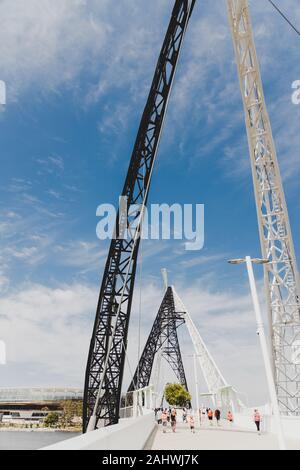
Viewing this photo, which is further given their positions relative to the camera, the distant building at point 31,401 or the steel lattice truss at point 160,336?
the distant building at point 31,401

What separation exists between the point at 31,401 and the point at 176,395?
243 feet

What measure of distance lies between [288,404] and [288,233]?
39.2 ft

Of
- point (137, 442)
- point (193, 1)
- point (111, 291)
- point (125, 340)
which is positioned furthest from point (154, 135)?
point (137, 442)

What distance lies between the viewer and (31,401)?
133250 millimetres

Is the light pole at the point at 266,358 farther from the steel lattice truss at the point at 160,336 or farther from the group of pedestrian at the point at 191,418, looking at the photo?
the steel lattice truss at the point at 160,336

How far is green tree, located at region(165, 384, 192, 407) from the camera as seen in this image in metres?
77.9

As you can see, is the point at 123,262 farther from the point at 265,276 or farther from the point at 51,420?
the point at 51,420

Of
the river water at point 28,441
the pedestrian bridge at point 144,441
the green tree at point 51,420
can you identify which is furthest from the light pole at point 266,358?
the green tree at point 51,420

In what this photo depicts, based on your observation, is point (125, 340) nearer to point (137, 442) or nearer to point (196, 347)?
point (137, 442)

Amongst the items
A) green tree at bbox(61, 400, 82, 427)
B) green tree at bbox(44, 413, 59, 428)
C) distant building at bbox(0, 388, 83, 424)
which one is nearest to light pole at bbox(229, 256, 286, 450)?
green tree at bbox(44, 413, 59, 428)

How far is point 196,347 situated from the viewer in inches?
2643

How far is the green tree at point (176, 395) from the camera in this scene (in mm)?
→ 77938

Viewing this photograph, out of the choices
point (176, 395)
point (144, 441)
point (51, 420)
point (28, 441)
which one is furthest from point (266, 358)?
point (51, 420)

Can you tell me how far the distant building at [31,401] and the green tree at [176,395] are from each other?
59.7 metres
